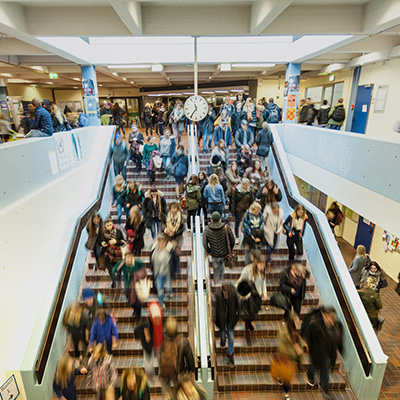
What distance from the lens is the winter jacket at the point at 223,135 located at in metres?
9.82

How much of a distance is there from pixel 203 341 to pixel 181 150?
492 cm

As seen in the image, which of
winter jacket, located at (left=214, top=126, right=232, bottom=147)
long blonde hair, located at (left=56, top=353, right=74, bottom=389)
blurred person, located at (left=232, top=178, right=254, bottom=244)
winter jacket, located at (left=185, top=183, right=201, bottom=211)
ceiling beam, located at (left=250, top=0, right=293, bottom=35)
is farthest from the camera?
winter jacket, located at (left=214, top=126, right=232, bottom=147)

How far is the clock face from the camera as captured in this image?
839cm

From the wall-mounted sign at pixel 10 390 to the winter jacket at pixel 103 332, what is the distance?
3.63 feet

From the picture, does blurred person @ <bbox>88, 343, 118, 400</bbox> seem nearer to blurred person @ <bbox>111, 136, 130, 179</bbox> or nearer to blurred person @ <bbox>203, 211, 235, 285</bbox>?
blurred person @ <bbox>203, 211, 235, 285</bbox>

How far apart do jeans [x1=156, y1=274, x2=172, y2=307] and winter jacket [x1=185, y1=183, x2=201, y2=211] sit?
185 centimetres

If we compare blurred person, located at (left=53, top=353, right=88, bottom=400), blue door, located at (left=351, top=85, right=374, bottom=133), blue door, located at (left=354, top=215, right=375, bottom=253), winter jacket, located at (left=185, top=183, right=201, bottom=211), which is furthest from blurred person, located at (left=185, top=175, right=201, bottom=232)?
blue door, located at (left=354, top=215, right=375, bottom=253)

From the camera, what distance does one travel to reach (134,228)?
612 centimetres

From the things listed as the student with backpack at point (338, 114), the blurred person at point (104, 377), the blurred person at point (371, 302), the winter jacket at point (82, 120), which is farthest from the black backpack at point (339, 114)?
the blurred person at point (104, 377)

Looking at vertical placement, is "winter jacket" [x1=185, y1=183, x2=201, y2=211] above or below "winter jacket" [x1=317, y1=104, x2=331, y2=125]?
below

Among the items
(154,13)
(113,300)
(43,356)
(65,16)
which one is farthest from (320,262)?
(65,16)

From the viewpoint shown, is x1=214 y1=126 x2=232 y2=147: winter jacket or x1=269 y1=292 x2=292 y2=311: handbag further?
x1=214 y1=126 x2=232 y2=147: winter jacket

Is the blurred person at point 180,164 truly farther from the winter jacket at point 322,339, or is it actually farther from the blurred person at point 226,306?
the winter jacket at point 322,339

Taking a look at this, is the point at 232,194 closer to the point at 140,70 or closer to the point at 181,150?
the point at 181,150
